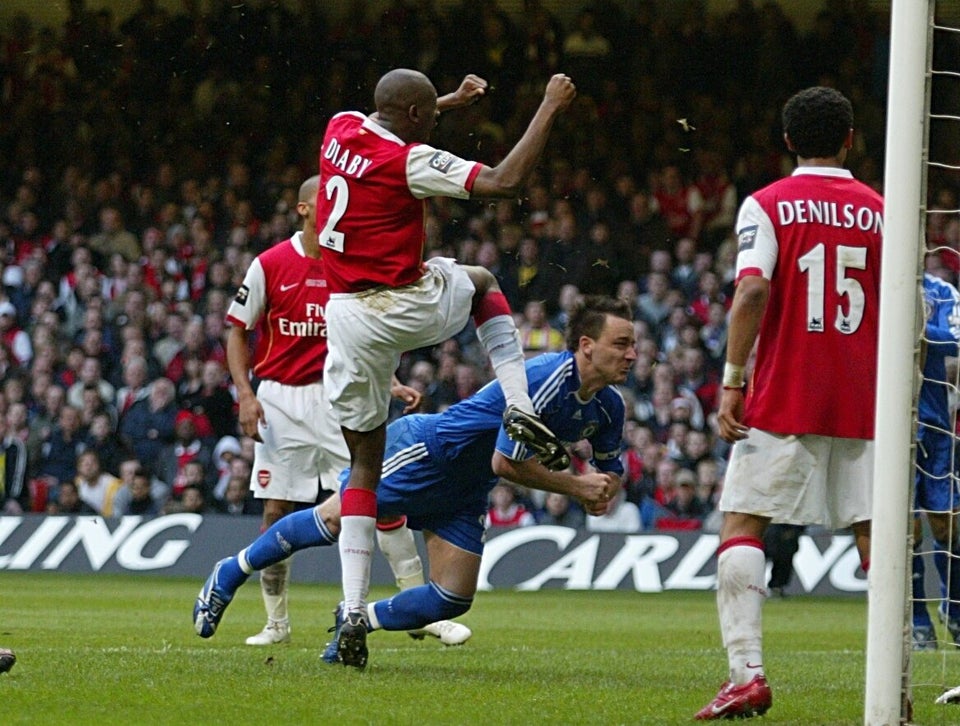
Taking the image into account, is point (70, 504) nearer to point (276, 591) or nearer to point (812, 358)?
point (276, 591)

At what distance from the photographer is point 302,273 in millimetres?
9062

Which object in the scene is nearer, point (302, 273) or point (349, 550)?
point (349, 550)

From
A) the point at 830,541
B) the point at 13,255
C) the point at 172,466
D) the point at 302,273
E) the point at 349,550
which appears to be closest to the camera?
the point at 349,550

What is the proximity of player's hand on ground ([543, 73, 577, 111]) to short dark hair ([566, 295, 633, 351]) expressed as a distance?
3.66ft

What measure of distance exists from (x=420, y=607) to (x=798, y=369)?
253cm

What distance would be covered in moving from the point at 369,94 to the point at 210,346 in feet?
12.7

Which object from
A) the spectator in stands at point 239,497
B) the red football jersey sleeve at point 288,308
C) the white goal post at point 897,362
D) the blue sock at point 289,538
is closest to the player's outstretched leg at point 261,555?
the blue sock at point 289,538

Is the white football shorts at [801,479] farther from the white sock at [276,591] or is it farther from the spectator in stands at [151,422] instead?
the spectator in stands at [151,422]

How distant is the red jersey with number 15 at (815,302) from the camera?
17.4 ft

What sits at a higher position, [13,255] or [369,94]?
[369,94]

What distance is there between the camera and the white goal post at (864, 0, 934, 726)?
4.71 meters

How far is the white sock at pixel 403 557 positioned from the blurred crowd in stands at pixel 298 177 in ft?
25.4

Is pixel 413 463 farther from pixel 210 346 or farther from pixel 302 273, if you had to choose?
pixel 210 346

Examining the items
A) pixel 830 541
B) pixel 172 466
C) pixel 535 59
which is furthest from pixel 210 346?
pixel 830 541
